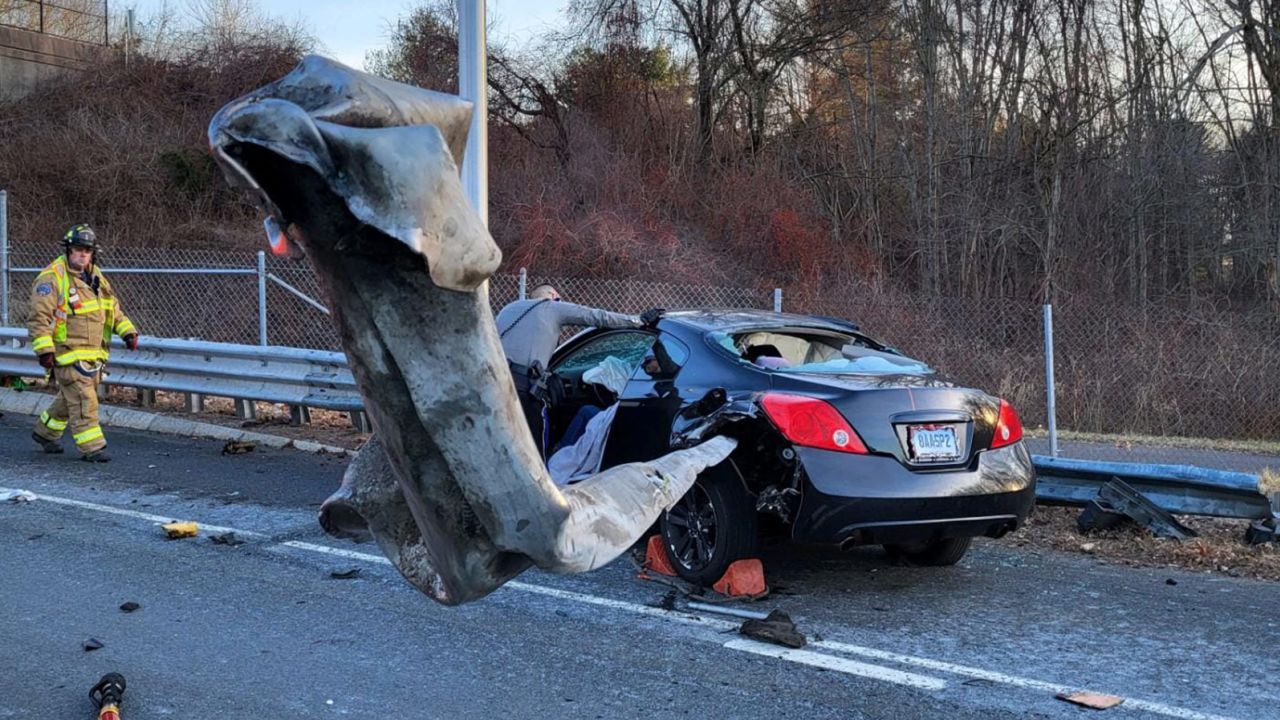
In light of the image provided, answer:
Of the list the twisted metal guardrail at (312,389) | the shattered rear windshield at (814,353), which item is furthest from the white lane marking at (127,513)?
the shattered rear windshield at (814,353)

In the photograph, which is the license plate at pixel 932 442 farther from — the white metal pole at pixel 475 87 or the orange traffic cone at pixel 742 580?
the white metal pole at pixel 475 87

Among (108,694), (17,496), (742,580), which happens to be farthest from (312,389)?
(108,694)

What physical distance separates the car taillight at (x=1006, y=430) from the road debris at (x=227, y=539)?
4548mm

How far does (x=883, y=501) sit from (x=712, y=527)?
2.96 ft

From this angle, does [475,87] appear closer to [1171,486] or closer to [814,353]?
[814,353]

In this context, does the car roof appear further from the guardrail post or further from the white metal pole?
the guardrail post

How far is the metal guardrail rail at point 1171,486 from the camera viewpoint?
6902 mm

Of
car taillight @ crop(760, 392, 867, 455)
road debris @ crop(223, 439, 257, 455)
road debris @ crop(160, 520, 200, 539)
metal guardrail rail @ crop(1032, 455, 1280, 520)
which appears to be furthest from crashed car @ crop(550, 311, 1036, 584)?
road debris @ crop(223, 439, 257, 455)

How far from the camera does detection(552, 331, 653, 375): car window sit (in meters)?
6.55

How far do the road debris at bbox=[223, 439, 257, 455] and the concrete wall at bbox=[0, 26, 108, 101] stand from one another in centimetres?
2028

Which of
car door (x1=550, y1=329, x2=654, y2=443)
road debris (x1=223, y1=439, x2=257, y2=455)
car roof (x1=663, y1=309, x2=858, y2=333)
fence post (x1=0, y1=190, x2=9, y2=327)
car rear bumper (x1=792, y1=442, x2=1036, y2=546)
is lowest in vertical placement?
road debris (x1=223, y1=439, x2=257, y2=455)

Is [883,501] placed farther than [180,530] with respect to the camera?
No

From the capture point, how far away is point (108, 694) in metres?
3.95

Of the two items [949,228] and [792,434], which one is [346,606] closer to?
[792,434]
